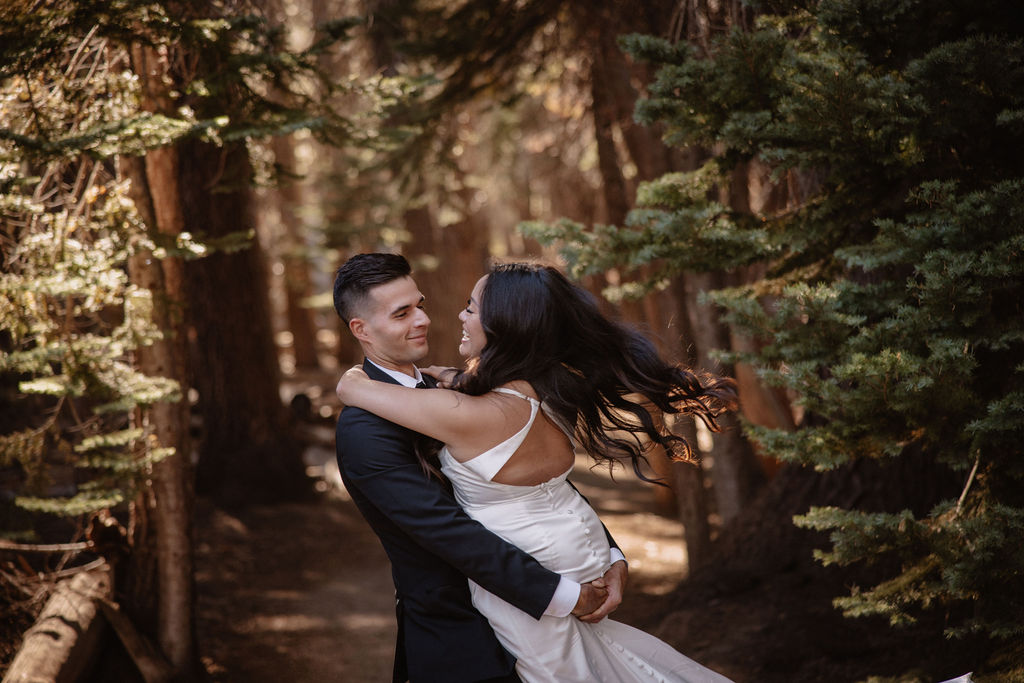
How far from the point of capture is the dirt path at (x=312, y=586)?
21.1 feet

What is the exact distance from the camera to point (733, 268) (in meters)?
4.19

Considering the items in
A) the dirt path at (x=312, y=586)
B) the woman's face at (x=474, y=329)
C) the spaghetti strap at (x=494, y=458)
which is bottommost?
the dirt path at (x=312, y=586)

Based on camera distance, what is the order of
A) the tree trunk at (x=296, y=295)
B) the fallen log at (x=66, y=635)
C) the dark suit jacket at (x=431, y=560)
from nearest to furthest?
the dark suit jacket at (x=431, y=560) → the fallen log at (x=66, y=635) → the tree trunk at (x=296, y=295)

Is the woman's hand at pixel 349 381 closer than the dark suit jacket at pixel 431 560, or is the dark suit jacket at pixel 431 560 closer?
the dark suit jacket at pixel 431 560

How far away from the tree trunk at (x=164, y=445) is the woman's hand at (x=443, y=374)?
2291 millimetres

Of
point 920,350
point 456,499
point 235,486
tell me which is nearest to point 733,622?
point 920,350

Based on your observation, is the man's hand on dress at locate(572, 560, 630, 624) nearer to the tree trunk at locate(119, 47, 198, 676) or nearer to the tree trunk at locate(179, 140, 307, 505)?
the tree trunk at locate(119, 47, 198, 676)

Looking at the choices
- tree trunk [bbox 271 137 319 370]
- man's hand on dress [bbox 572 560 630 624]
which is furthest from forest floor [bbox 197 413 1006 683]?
tree trunk [bbox 271 137 319 370]

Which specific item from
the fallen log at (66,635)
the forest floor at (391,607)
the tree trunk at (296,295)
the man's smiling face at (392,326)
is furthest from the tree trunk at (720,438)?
the tree trunk at (296,295)

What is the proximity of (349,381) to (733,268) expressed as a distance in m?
2.15

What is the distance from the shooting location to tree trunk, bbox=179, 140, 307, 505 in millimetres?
9820

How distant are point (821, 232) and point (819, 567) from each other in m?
2.56

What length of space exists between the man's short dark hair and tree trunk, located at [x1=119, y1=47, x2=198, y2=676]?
2.19m

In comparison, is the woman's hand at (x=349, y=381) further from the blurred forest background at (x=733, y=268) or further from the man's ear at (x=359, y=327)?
the blurred forest background at (x=733, y=268)
